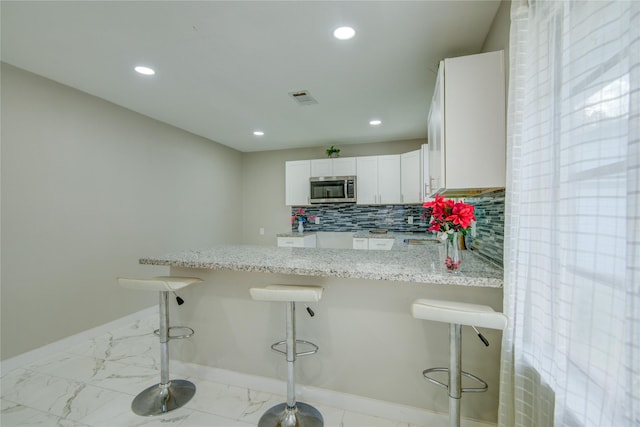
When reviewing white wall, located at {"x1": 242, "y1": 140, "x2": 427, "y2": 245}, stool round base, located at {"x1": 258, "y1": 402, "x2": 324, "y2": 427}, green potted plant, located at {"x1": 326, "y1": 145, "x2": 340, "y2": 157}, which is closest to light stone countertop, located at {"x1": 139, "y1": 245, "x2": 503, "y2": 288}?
stool round base, located at {"x1": 258, "y1": 402, "x2": 324, "y2": 427}

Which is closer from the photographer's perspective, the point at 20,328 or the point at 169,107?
the point at 20,328

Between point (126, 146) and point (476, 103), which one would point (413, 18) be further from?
point (126, 146)

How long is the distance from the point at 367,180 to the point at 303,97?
1.91 metres

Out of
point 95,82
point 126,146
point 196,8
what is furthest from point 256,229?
point 196,8

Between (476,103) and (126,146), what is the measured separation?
3.55m

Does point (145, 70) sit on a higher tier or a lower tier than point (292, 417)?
higher

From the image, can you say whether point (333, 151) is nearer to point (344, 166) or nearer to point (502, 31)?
point (344, 166)

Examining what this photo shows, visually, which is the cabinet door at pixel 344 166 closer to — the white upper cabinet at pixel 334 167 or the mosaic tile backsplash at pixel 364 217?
the white upper cabinet at pixel 334 167

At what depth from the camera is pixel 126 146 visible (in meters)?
3.27

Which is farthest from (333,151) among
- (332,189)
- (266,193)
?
(266,193)

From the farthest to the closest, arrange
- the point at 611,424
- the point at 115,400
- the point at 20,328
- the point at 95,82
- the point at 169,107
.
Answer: the point at 169,107 → the point at 95,82 → the point at 20,328 → the point at 115,400 → the point at 611,424

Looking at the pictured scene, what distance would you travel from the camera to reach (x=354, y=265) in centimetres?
166

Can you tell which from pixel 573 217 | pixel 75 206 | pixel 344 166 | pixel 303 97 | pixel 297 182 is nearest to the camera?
Answer: pixel 573 217

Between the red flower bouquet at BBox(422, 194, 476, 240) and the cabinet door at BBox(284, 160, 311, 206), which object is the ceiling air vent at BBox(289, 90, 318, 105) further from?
the red flower bouquet at BBox(422, 194, 476, 240)
